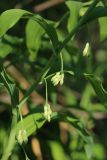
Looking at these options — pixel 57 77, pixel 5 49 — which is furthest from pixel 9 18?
pixel 5 49

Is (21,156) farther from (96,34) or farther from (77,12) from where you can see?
(96,34)

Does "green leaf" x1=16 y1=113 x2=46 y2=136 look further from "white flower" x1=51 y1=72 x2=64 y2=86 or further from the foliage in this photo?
"white flower" x1=51 y1=72 x2=64 y2=86

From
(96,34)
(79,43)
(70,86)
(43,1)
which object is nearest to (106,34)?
(70,86)

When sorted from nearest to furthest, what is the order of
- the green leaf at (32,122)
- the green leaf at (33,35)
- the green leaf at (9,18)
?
1. the green leaf at (9,18)
2. the green leaf at (32,122)
3. the green leaf at (33,35)

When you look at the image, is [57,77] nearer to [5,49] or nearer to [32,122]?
[32,122]

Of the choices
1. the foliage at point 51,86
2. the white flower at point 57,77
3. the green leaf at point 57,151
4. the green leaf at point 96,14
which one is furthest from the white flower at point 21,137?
the green leaf at point 57,151

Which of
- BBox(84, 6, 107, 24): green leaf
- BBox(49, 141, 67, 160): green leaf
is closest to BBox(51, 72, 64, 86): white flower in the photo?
BBox(84, 6, 107, 24): green leaf

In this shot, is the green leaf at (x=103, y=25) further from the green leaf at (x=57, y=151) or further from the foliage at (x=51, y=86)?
the green leaf at (x=57, y=151)
